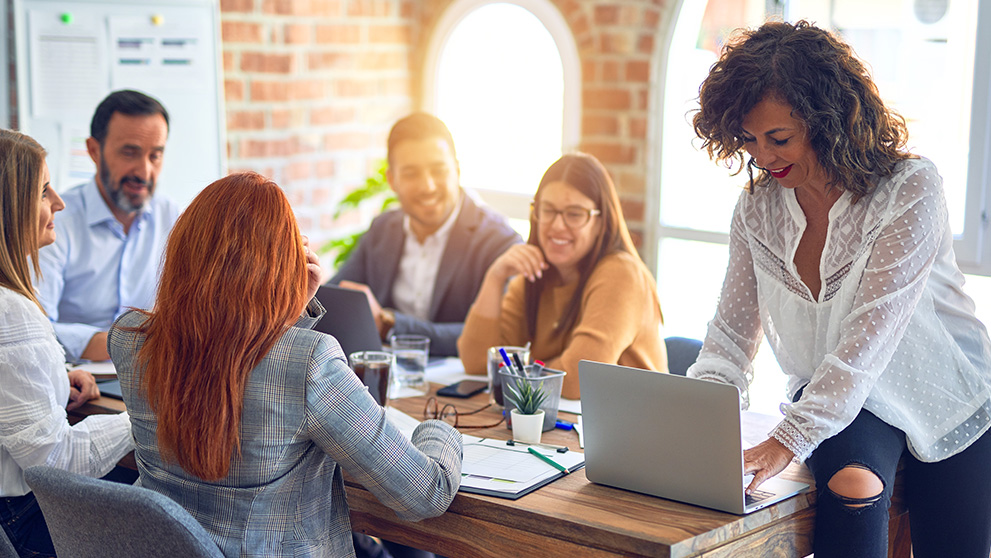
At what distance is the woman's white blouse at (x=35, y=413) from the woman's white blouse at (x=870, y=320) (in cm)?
115

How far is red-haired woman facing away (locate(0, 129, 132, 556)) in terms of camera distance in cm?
165

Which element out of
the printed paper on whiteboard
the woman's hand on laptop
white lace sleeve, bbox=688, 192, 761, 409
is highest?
the printed paper on whiteboard

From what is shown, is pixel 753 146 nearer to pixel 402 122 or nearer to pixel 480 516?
pixel 480 516

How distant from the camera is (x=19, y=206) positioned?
5.84 ft

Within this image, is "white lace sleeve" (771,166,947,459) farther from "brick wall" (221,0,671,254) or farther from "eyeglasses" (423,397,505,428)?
"brick wall" (221,0,671,254)

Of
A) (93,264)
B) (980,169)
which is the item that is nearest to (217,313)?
(93,264)

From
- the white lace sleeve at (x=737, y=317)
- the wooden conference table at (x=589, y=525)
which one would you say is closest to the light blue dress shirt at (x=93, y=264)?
the wooden conference table at (x=589, y=525)

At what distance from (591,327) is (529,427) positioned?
1.47 feet

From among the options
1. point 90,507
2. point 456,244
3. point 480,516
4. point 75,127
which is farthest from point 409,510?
point 75,127

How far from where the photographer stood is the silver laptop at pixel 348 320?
2.16m

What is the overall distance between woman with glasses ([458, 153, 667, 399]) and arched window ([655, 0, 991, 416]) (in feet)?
1.17

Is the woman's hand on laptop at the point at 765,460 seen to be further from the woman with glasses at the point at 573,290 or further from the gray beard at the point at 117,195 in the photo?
the gray beard at the point at 117,195

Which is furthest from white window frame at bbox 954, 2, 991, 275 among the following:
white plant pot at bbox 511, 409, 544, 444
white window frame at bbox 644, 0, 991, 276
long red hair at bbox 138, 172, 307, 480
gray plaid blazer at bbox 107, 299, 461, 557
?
long red hair at bbox 138, 172, 307, 480

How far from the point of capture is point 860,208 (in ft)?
5.49
